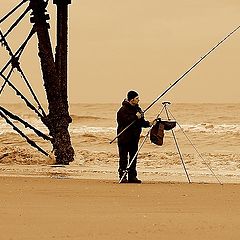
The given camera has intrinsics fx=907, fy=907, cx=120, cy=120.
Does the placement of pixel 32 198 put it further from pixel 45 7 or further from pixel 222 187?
pixel 45 7

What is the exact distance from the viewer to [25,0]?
15.0 metres

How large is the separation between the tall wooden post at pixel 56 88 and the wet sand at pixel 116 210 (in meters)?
3.26

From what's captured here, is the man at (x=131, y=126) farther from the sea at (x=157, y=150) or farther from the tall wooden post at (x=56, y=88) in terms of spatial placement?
the tall wooden post at (x=56, y=88)

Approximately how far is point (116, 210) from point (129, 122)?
3.85 meters

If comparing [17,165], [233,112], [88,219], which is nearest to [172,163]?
[17,165]

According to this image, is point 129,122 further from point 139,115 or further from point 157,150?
point 157,150

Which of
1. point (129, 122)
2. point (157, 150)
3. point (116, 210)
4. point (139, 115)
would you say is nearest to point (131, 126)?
point (129, 122)

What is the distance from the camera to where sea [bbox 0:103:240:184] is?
1481 centimetres

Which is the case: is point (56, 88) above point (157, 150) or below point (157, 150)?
above

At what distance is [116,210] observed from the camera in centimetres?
871

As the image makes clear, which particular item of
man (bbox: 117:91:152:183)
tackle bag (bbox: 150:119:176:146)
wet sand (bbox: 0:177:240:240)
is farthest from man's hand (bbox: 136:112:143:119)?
wet sand (bbox: 0:177:240:240)

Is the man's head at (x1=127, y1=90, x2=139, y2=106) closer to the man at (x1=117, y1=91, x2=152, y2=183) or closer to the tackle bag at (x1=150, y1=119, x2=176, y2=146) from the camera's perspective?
the man at (x1=117, y1=91, x2=152, y2=183)

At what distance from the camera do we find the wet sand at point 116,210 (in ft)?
23.7

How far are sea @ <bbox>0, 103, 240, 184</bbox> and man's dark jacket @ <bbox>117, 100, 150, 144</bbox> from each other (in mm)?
351
